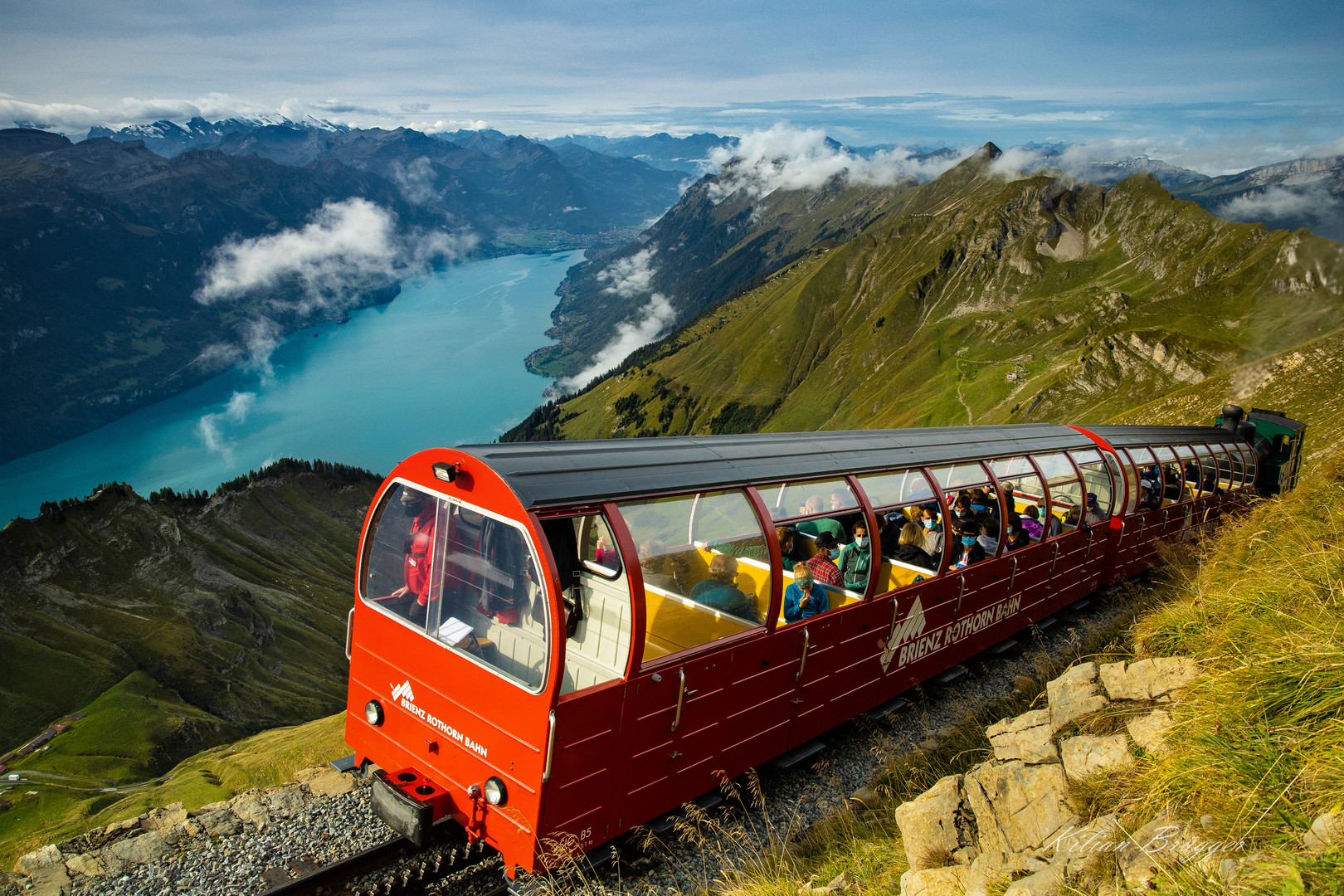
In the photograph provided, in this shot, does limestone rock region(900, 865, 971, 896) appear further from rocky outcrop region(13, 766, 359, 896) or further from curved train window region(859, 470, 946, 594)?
rocky outcrop region(13, 766, 359, 896)

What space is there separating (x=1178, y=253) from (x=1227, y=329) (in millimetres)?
53828

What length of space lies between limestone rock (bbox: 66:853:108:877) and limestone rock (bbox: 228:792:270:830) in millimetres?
1215

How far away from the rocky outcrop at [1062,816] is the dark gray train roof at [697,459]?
12.1 ft

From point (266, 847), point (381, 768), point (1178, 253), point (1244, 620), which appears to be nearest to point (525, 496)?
point (381, 768)

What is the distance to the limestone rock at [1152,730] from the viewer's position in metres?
5.41

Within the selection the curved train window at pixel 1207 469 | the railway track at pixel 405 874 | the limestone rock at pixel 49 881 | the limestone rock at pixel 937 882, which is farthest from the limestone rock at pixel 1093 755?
the curved train window at pixel 1207 469

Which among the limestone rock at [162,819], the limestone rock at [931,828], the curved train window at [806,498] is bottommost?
the limestone rock at [162,819]

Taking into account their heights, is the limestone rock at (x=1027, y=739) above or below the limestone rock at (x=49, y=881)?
above

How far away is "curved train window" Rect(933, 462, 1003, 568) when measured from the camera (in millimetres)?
11188

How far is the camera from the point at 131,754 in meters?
52.9

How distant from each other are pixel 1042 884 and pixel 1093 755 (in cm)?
186

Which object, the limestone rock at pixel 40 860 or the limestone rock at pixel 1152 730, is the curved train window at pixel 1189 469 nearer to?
the limestone rock at pixel 1152 730

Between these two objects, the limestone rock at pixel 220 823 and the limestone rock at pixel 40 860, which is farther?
the limestone rock at pixel 220 823

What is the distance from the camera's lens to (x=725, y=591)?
825 centimetres
